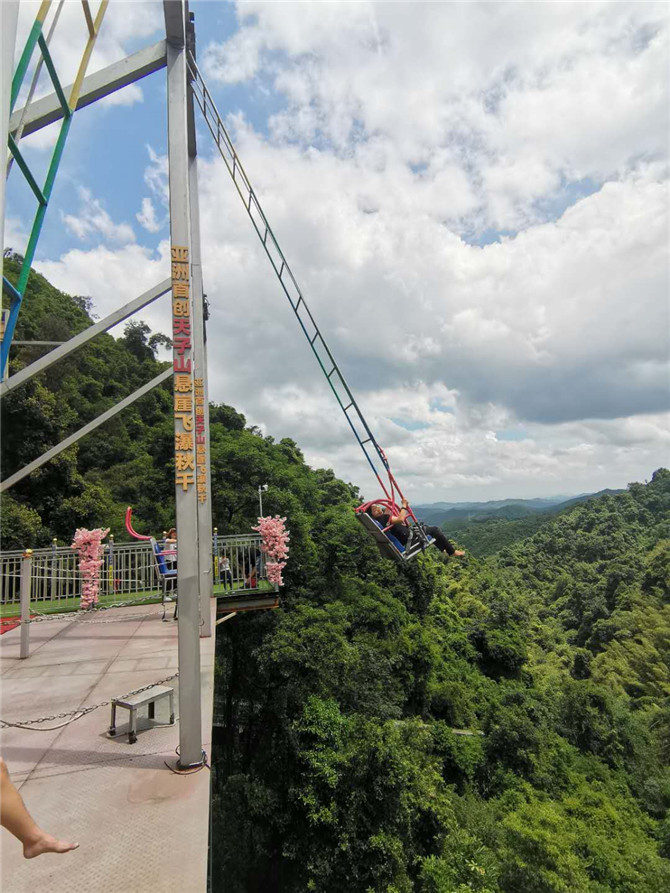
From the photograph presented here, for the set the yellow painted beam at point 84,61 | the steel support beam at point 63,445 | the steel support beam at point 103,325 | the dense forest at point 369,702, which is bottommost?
the dense forest at point 369,702

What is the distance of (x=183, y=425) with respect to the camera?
3.93 metres

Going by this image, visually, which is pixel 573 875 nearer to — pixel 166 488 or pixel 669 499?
pixel 166 488

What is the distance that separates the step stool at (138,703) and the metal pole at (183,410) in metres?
0.68

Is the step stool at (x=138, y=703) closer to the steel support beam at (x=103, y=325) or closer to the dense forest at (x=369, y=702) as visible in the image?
the steel support beam at (x=103, y=325)

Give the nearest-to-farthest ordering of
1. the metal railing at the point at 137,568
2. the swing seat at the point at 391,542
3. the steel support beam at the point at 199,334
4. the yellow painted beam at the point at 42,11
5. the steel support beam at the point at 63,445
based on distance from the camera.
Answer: the yellow painted beam at the point at 42,11 → the steel support beam at the point at 63,445 → the swing seat at the point at 391,542 → the steel support beam at the point at 199,334 → the metal railing at the point at 137,568

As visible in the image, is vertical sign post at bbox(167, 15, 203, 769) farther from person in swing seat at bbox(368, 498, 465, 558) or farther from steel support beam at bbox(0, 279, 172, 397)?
person in swing seat at bbox(368, 498, 465, 558)

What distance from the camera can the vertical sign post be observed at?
3596 mm

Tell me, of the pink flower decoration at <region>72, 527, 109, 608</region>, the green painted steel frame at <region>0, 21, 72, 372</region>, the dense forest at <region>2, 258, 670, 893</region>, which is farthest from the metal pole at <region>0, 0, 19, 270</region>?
the dense forest at <region>2, 258, 670, 893</region>

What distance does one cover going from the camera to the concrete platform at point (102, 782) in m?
2.61

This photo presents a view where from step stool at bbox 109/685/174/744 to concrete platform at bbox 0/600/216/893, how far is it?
74 millimetres

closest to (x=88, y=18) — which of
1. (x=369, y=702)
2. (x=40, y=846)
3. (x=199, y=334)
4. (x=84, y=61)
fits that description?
(x=84, y=61)

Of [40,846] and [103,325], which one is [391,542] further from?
[40,846]

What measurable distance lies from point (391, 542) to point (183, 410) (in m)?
3.39

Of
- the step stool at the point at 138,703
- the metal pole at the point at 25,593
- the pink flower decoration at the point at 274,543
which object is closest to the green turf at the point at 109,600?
the pink flower decoration at the point at 274,543
